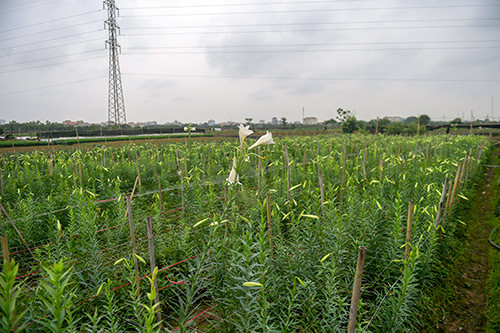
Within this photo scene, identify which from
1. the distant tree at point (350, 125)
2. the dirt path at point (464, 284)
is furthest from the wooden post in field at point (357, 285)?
the distant tree at point (350, 125)

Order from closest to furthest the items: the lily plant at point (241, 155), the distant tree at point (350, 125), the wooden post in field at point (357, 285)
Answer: the wooden post in field at point (357, 285) < the lily plant at point (241, 155) < the distant tree at point (350, 125)

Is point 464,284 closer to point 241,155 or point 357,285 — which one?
point 357,285

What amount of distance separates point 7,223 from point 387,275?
4.38 metres

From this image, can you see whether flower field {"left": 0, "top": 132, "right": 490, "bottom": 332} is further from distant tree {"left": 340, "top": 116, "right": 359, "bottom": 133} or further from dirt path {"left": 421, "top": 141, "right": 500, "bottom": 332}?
distant tree {"left": 340, "top": 116, "right": 359, "bottom": 133}

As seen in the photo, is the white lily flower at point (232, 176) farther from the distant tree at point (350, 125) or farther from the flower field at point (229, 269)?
the distant tree at point (350, 125)

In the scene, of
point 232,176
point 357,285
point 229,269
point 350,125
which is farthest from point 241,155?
point 350,125

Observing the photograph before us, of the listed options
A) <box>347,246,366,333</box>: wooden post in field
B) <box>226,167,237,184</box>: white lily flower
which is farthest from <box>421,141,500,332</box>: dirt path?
<box>226,167,237,184</box>: white lily flower

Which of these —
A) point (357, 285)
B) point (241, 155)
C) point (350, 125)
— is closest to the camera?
point (357, 285)

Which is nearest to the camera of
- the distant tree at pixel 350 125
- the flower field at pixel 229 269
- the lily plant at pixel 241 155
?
the flower field at pixel 229 269

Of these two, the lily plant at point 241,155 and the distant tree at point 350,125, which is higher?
the distant tree at point 350,125

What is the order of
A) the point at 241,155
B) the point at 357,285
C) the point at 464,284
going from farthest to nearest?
the point at 464,284, the point at 241,155, the point at 357,285

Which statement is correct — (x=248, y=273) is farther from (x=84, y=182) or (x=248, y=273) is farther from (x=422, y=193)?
(x=84, y=182)

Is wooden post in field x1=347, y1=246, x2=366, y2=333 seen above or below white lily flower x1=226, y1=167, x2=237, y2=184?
below

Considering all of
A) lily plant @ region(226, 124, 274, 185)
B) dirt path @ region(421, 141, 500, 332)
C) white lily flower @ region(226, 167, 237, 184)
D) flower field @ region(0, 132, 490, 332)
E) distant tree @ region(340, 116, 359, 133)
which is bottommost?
dirt path @ region(421, 141, 500, 332)
